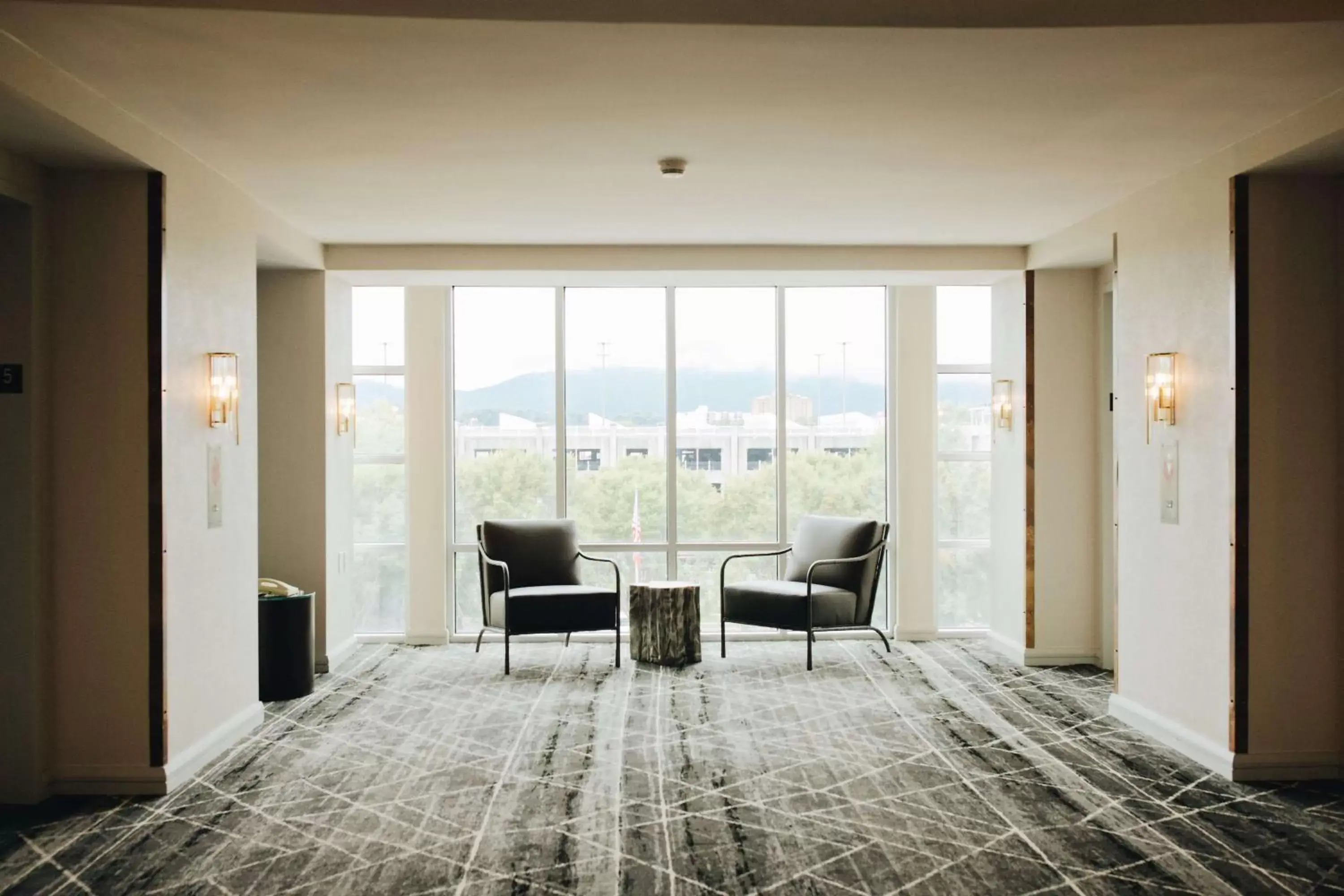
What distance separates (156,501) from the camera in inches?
161

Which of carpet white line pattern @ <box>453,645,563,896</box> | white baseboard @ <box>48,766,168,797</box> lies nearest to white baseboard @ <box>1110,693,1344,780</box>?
carpet white line pattern @ <box>453,645,563,896</box>

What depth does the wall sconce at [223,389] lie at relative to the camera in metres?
4.61

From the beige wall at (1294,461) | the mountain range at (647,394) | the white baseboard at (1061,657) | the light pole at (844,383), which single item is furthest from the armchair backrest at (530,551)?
the beige wall at (1294,461)

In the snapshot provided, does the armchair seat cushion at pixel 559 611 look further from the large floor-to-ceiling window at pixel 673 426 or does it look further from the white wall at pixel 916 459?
the white wall at pixel 916 459

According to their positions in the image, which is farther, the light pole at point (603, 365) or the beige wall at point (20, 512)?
the light pole at point (603, 365)

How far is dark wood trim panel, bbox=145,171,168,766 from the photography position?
409 cm

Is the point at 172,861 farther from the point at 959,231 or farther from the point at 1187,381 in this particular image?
the point at 959,231

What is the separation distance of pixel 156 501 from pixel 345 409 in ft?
8.92

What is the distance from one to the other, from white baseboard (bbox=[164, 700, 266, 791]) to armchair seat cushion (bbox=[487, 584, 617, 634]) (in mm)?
1607

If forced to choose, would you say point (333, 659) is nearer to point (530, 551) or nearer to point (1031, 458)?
point (530, 551)

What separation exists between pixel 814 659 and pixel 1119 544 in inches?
88.3

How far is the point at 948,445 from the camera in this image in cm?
758

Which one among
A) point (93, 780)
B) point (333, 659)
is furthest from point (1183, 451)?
point (333, 659)

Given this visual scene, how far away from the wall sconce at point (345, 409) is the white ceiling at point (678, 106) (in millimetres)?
1475
